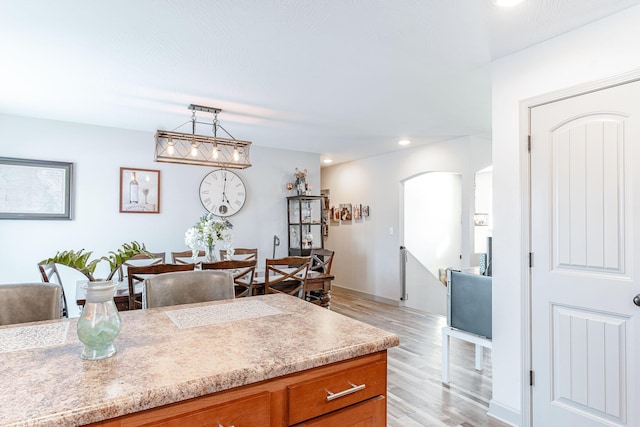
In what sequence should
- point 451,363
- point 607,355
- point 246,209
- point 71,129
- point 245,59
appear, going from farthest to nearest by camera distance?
point 246,209
point 71,129
point 451,363
point 245,59
point 607,355

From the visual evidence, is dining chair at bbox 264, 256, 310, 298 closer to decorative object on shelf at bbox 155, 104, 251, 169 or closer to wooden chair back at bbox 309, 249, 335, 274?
wooden chair back at bbox 309, 249, 335, 274

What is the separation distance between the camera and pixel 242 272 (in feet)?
10.3

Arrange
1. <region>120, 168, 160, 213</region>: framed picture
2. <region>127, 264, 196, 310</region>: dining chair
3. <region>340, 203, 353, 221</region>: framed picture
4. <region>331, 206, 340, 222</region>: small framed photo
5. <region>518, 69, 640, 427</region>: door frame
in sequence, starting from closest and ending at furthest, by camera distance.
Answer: <region>518, 69, 640, 427</region>: door frame, <region>127, 264, 196, 310</region>: dining chair, <region>120, 168, 160, 213</region>: framed picture, <region>340, 203, 353, 221</region>: framed picture, <region>331, 206, 340, 222</region>: small framed photo

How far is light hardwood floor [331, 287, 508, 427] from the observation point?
8.10 feet

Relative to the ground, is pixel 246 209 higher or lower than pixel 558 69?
lower

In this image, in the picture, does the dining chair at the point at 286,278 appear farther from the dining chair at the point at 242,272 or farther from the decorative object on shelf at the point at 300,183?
the decorative object on shelf at the point at 300,183

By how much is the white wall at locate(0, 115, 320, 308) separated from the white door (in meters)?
3.83

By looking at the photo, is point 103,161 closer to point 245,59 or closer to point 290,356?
point 245,59

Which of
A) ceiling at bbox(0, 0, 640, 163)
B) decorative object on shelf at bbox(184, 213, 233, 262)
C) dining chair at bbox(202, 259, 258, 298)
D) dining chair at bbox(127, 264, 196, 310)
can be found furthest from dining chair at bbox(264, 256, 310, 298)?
ceiling at bbox(0, 0, 640, 163)

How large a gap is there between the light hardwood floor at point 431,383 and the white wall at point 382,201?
1.23 m

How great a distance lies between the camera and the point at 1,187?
148 inches

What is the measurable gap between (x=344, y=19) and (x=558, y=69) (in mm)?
1355

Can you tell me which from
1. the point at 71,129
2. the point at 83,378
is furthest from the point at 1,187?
the point at 83,378

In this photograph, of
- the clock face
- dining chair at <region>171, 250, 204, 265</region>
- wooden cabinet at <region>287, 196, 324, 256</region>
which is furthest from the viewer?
wooden cabinet at <region>287, 196, 324, 256</region>
